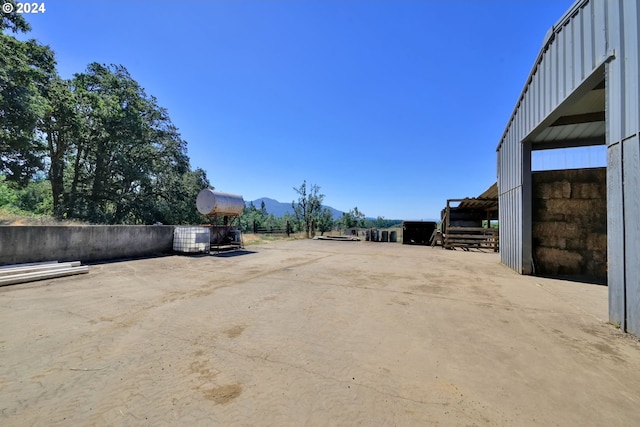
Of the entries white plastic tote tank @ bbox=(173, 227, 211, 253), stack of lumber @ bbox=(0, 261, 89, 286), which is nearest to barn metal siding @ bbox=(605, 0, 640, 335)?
stack of lumber @ bbox=(0, 261, 89, 286)

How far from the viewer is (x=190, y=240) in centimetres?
1114

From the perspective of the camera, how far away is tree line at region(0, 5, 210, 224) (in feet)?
43.3

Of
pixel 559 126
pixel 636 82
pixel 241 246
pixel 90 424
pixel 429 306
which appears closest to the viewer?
pixel 90 424

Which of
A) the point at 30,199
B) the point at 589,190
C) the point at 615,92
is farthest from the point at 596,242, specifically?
the point at 30,199

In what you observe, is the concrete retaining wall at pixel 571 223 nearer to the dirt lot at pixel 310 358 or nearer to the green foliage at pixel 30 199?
the dirt lot at pixel 310 358

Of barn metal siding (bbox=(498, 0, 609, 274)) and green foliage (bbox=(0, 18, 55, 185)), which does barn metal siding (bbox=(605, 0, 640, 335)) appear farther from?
green foliage (bbox=(0, 18, 55, 185))

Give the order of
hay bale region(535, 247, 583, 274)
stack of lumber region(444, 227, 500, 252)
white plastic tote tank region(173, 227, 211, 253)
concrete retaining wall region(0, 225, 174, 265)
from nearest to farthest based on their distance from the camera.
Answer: concrete retaining wall region(0, 225, 174, 265)
hay bale region(535, 247, 583, 274)
white plastic tote tank region(173, 227, 211, 253)
stack of lumber region(444, 227, 500, 252)

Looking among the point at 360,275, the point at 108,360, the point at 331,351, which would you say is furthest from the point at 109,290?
the point at 360,275

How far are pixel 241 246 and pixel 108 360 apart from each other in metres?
11.6

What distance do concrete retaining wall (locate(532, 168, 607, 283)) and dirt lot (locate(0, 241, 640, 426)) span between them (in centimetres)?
238

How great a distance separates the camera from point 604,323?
3900mm

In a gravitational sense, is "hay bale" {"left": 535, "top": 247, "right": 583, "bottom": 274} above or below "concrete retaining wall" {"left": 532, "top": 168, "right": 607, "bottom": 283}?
below

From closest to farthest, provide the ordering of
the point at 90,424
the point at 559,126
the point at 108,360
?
the point at 90,424, the point at 108,360, the point at 559,126

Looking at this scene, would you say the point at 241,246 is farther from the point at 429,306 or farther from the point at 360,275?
the point at 429,306
